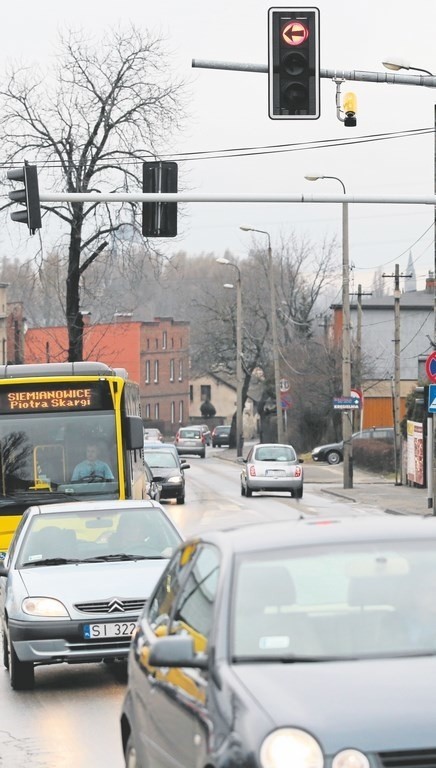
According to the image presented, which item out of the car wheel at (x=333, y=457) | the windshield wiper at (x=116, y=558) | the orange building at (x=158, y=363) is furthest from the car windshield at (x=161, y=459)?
the orange building at (x=158, y=363)

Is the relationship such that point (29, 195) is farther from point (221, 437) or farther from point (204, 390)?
point (204, 390)

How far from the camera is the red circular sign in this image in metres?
16.7

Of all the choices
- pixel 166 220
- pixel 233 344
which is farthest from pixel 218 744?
pixel 233 344

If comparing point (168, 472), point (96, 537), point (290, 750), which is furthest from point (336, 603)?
point (168, 472)

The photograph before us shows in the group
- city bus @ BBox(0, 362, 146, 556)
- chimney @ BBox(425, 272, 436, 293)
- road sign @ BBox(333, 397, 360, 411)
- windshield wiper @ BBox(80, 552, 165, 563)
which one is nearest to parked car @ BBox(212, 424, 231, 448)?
chimney @ BBox(425, 272, 436, 293)

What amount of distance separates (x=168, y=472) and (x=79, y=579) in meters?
28.2

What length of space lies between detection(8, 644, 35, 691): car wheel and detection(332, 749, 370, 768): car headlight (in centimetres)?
720

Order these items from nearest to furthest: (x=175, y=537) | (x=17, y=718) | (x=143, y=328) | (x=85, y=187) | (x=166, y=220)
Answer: (x=17, y=718)
(x=175, y=537)
(x=166, y=220)
(x=85, y=187)
(x=143, y=328)

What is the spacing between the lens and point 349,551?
5.98 m

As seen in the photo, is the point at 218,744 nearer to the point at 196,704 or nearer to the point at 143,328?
the point at 196,704

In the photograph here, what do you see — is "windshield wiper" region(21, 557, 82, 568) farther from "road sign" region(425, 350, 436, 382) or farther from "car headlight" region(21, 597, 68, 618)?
"road sign" region(425, 350, 436, 382)

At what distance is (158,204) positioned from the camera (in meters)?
22.3

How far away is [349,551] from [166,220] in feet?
54.5

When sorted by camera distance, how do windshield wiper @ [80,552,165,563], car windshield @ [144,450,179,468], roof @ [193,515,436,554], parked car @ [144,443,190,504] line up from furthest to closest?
1. car windshield @ [144,450,179,468]
2. parked car @ [144,443,190,504]
3. windshield wiper @ [80,552,165,563]
4. roof @ [193,515,436,554]
